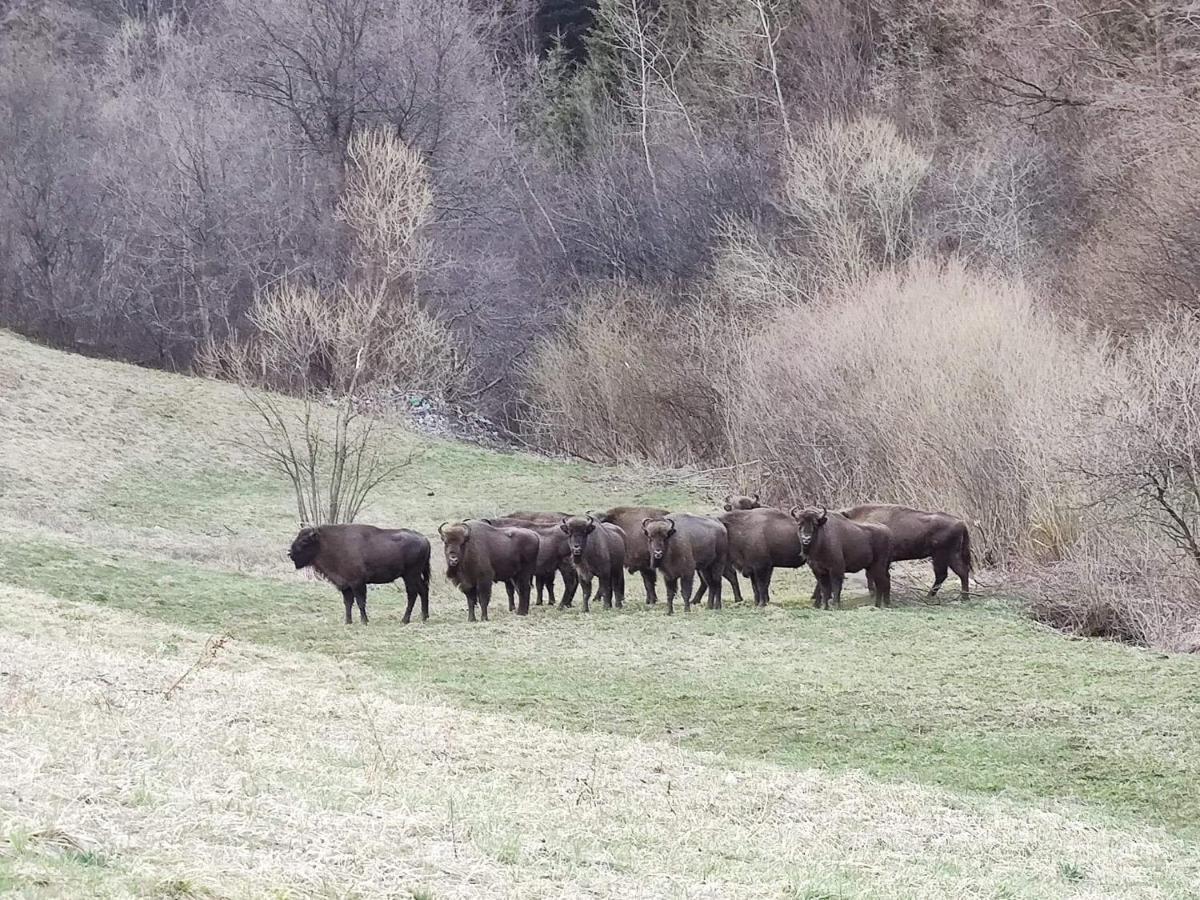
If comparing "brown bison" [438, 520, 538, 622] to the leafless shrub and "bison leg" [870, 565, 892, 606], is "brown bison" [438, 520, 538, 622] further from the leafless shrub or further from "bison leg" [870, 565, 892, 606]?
the leafless shrub

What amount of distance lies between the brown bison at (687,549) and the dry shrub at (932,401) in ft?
17.2

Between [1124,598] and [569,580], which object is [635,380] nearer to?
[569,580]

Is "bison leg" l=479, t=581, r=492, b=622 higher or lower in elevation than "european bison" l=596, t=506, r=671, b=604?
lower

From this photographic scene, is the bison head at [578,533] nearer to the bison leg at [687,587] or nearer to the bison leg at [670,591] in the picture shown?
the bison leg at [670,591]

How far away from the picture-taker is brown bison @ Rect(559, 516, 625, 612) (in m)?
20.5

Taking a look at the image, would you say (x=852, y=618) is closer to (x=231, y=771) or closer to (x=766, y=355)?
(x=231, y=771)

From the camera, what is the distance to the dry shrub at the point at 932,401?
78.8ft

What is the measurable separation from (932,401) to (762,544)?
25.9ft

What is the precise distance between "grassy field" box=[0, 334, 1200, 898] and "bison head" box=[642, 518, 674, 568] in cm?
91

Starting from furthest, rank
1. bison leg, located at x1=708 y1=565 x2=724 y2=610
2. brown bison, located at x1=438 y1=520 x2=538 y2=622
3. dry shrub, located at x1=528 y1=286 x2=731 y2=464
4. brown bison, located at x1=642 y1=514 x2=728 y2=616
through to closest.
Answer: dry shrub, located at x1=528 y1=286 x2=731 y2=464, bison leg, located at x1=708 y1=565 x2=724 y2=610, brown bison, located at x1=642 y1=514 x2=728 y2=616, brown bison, located at x1=438 y1=520 x2=538 y2=622

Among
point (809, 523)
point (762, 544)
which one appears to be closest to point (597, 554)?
point (762, 544)

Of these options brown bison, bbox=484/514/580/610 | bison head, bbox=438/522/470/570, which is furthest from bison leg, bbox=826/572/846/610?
bison head, bbox=438/522/470/570

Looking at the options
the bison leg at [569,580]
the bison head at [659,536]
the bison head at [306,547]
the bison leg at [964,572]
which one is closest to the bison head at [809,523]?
the bison head at [659,536]

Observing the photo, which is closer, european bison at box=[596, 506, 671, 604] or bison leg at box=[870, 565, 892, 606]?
bison leg at box=[870, 565, 892, 606]
